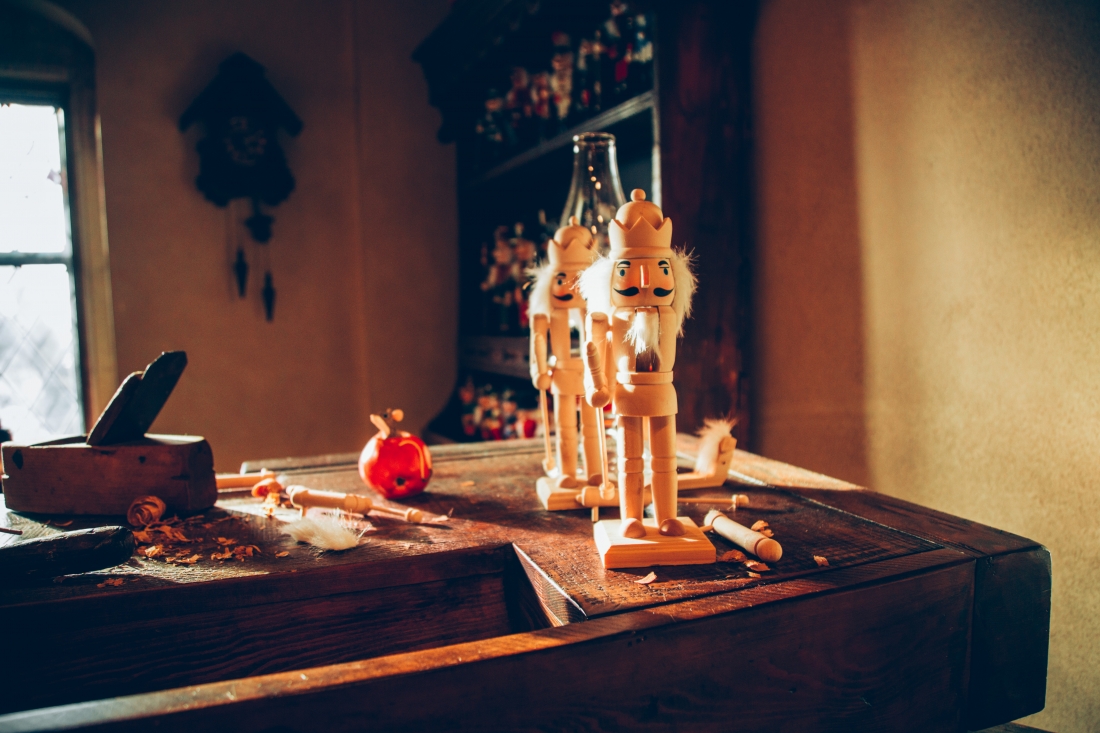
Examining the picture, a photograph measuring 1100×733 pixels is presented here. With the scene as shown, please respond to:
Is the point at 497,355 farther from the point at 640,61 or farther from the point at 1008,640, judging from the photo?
the point at 1008,640

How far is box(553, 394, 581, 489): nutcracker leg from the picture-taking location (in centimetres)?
103

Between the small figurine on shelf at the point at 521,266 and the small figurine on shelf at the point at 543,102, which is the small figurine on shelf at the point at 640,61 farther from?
the small figurine on shelf at the point at 521,266

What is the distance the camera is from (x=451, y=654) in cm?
56

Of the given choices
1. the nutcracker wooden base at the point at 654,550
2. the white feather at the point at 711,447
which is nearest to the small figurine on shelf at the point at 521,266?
the white feather at the point at 711,447

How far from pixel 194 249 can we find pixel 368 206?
810 millimetres

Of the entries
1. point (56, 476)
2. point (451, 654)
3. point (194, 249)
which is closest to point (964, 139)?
point (451, 654)

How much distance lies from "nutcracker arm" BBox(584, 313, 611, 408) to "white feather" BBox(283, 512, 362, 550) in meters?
0.34

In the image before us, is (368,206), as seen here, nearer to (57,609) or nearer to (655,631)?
(57,609)

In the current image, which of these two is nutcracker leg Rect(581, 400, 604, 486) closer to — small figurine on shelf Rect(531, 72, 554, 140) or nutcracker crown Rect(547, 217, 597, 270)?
nutcracker crown Rect(547, 217, 597, 270)

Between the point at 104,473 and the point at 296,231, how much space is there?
242 cm

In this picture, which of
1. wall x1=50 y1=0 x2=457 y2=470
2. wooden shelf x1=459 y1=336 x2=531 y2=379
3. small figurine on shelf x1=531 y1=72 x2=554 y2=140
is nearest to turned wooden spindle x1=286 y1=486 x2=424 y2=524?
wooden shelf x1=459 y1=336 x2=531 y2=379

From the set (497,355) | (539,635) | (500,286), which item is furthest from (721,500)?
(500,286)

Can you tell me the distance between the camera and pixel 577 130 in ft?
7.00

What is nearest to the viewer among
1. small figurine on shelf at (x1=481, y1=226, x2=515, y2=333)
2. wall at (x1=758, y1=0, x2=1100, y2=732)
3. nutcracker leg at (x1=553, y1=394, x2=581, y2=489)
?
nutcracker leg at (x1=553, y1=394, x2=581, y2=489)
